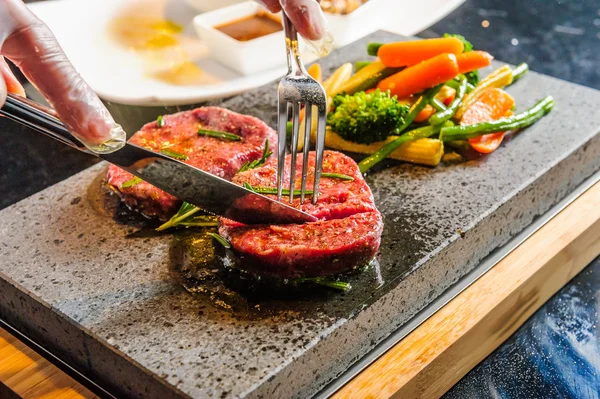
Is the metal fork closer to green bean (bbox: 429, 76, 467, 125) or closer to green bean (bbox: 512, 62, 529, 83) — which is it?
green bean (bbox: 429, 76, 467, 125)

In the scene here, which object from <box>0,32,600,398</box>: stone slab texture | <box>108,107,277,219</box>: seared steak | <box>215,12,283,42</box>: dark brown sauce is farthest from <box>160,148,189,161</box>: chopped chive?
<box>215,12,283,42</box>: dark brown sauce

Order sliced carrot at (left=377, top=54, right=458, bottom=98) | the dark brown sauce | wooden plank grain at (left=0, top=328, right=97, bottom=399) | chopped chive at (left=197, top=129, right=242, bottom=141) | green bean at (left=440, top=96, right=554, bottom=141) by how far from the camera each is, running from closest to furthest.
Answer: wooden plank grain at (left=0, top=328, right=97, bottom=399)
chopped chive at (left=197, top=129, right=242, bottom=141)
green bean at (left=440, top=96, right=554, bottom=141)
sliced carrot at (left=377, top=54, right=458, bottom=98)
the dark brown sauce

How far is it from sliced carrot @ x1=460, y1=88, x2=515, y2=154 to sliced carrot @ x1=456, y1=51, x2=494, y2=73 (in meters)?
0.14

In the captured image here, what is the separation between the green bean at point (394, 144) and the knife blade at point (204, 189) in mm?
693

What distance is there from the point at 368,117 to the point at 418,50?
2.00 feet

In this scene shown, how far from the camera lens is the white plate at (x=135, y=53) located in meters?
3.91

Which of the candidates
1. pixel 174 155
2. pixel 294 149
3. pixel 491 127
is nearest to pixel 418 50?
pixel 491 127

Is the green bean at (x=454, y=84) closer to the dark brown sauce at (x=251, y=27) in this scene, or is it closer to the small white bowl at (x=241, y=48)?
the small white bowl at (x=241, y=48)

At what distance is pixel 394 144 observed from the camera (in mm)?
3090

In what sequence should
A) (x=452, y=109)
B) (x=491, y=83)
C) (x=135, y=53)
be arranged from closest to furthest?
(x=452, y=109) < (x=491, y=83) < (x=135, y=53)

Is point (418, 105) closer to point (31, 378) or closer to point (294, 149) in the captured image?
point (294, 149)

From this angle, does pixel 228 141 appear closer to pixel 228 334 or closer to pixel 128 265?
pixel 128 265

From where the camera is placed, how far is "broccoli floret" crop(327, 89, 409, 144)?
10.1ft

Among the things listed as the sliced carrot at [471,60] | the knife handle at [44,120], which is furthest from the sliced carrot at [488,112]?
the knife handle at [44,120]
